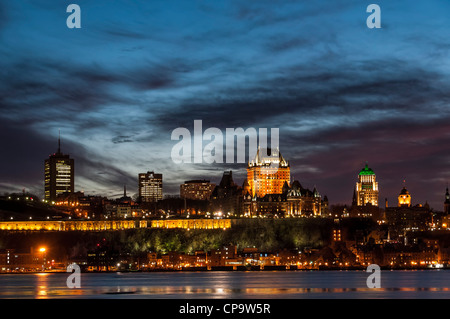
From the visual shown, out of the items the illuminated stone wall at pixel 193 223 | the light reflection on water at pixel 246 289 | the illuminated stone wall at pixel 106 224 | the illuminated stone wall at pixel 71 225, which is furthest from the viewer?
the illuminated stone wall at pixel 71 225

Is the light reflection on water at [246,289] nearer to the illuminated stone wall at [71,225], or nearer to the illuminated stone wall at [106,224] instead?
the illuminated stone wall at [106,224]

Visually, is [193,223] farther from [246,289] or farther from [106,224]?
[246,289]

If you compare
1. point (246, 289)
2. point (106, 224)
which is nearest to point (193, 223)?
point (106, 224)

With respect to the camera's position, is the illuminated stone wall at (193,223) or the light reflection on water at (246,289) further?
the illuminated stone wall at (193,223)

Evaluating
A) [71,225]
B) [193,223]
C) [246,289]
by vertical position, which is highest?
[193,223]

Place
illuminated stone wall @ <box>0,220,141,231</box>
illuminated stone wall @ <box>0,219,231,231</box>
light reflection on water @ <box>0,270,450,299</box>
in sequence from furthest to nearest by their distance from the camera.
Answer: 1. illuminated stone wall @ <box>0,220,141,231</box>
2. illuminated stone wall @ <box>0,219,231,231</box>
3. light reflection on water @ <box>0,270,450,299</box>

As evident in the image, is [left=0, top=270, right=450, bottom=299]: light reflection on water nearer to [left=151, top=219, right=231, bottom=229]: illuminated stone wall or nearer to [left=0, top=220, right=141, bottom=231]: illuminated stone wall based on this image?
[left=151, top=219, right=231, bottom=229]: illuminated stone wall

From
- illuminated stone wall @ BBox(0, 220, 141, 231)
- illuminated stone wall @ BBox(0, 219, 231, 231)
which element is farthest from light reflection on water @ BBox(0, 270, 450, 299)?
illuminated stone wall @ BBox(0, 220, 141, 231)

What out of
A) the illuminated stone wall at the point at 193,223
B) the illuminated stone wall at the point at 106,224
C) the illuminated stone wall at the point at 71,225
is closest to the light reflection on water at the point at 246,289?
the illuminated stone wall at the point at 193,223

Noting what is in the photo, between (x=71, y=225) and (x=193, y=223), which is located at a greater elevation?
(x=193, y=223)

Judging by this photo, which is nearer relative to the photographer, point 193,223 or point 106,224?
point 193,223
